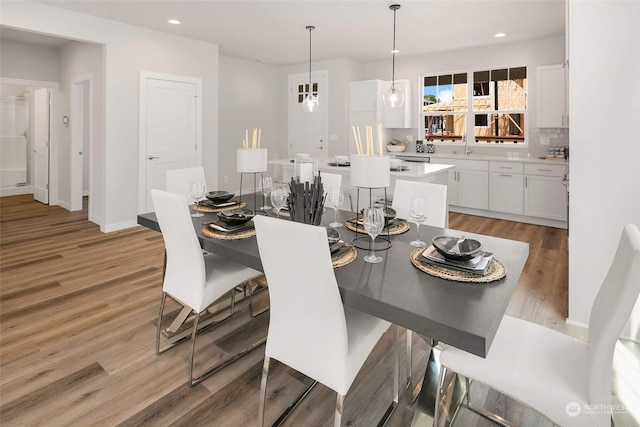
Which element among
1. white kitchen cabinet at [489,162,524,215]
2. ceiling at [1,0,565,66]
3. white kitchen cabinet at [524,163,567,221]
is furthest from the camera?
white kitchen cabinet at [489,162,524,215]

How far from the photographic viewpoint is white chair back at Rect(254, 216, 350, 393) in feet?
4.26

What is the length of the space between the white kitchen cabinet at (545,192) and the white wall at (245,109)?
160 inches

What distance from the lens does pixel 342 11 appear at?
14.0 ft

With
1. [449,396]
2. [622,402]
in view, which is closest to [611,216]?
[622,402]

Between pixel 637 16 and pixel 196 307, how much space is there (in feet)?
9.83

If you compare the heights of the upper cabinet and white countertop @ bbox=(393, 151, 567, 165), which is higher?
the upper cabinet

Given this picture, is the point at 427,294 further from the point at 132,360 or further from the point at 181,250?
the point at 132,360

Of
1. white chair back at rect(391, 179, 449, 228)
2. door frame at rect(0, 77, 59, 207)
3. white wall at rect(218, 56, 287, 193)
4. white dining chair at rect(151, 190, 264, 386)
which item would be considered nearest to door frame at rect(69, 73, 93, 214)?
door frame at rect(0, 77, 59, 207)

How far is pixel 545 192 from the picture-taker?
525 cm

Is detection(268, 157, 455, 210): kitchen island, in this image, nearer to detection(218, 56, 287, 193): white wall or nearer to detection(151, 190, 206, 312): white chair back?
detection(151, 190, 206, 312): white chair back

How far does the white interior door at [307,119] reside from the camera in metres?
7.18

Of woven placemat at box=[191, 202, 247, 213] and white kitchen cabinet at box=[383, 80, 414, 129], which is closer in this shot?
woven placemat at box=[191, 202, 247, 213]

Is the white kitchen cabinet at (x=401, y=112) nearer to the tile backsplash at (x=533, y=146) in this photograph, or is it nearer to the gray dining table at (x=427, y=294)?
the tile backsplash at (x=533, y=146)

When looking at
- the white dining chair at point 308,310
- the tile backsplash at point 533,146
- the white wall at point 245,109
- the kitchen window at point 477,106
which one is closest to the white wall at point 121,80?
the white wall at point 245,109
